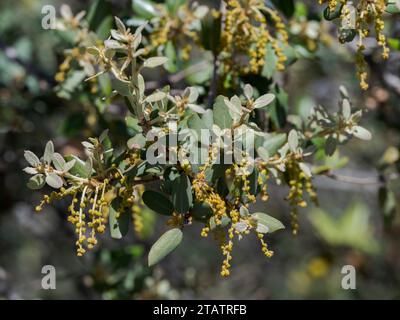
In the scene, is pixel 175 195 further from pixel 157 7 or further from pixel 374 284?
pixel 374 284

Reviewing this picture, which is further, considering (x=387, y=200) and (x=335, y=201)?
(x=335, y=201)

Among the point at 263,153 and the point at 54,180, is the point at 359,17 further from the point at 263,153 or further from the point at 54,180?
the point at 54,180

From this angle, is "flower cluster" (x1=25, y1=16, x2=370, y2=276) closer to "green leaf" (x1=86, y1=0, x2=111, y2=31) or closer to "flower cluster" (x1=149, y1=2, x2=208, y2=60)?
"flower cluster" (x1=149, y1=2, x2=208, y2=60)

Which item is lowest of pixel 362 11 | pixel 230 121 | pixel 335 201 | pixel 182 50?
pixel 230 121

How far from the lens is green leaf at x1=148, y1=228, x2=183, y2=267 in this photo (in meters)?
1.21

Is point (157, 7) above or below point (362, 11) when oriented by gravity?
above

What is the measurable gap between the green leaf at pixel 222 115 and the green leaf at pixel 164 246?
227 mm

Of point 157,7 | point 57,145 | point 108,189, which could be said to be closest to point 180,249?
point 57,145

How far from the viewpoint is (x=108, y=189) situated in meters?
1.24

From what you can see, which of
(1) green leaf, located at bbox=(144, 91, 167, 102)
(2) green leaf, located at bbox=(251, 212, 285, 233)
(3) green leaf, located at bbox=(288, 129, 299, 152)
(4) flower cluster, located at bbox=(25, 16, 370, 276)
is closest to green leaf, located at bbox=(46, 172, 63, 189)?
(4) flower cluster, located at bbox=(25, 16, 370, 276)
